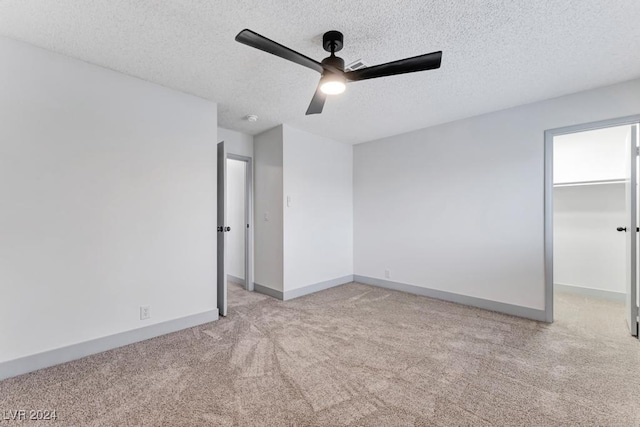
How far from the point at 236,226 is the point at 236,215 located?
20 cm

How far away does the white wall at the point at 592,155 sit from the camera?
388cm

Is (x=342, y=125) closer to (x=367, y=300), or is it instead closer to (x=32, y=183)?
(x=367, y=300)

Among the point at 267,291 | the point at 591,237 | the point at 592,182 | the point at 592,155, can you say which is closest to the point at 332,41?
the point at 267,291

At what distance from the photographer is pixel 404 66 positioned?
73.4 inches

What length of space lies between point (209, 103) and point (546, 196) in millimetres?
3989

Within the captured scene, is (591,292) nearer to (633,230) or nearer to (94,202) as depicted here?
(633,230)

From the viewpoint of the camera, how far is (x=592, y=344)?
8.45 ft

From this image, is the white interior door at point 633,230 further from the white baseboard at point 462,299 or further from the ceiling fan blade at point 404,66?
the ceiling fan blade at point 404,66

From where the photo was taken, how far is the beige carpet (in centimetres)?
167

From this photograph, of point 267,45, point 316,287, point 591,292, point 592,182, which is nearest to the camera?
point 267,45

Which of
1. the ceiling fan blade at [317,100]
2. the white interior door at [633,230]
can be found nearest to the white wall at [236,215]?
the ceiling fan blade at [317,100]

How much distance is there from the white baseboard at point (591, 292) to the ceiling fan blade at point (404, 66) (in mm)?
4362

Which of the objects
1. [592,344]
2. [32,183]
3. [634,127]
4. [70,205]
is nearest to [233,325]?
[70,205]

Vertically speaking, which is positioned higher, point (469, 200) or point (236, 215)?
point (469, 200)
